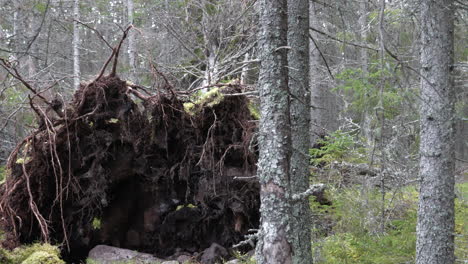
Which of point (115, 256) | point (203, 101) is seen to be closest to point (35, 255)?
point (115, 256)

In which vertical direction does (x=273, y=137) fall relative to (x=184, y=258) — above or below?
above

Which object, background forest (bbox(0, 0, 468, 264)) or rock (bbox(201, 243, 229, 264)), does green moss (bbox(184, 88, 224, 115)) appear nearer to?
background forest (bbox(0, 0, 468, 264))

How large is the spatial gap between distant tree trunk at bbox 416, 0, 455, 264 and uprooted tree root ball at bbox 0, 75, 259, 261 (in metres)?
3.37

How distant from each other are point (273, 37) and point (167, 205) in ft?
19.1

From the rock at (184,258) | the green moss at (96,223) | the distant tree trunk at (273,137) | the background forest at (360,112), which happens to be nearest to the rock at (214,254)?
the rock at (184,258)

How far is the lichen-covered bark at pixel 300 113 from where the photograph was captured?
5.57m

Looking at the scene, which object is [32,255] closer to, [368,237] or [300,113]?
[300,113]

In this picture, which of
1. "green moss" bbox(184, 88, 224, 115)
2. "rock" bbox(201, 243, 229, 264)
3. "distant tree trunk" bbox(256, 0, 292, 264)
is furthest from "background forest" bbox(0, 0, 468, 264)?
"rock" bbox(201, 243, 229, 264)

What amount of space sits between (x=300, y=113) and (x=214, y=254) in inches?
142

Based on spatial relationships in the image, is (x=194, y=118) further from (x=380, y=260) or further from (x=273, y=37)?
(x=273, y=37)

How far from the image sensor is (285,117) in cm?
381

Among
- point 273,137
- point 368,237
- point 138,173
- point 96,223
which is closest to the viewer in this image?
point 273,137

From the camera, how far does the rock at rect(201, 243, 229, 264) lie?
7.80 m

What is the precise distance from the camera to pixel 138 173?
346 inches
